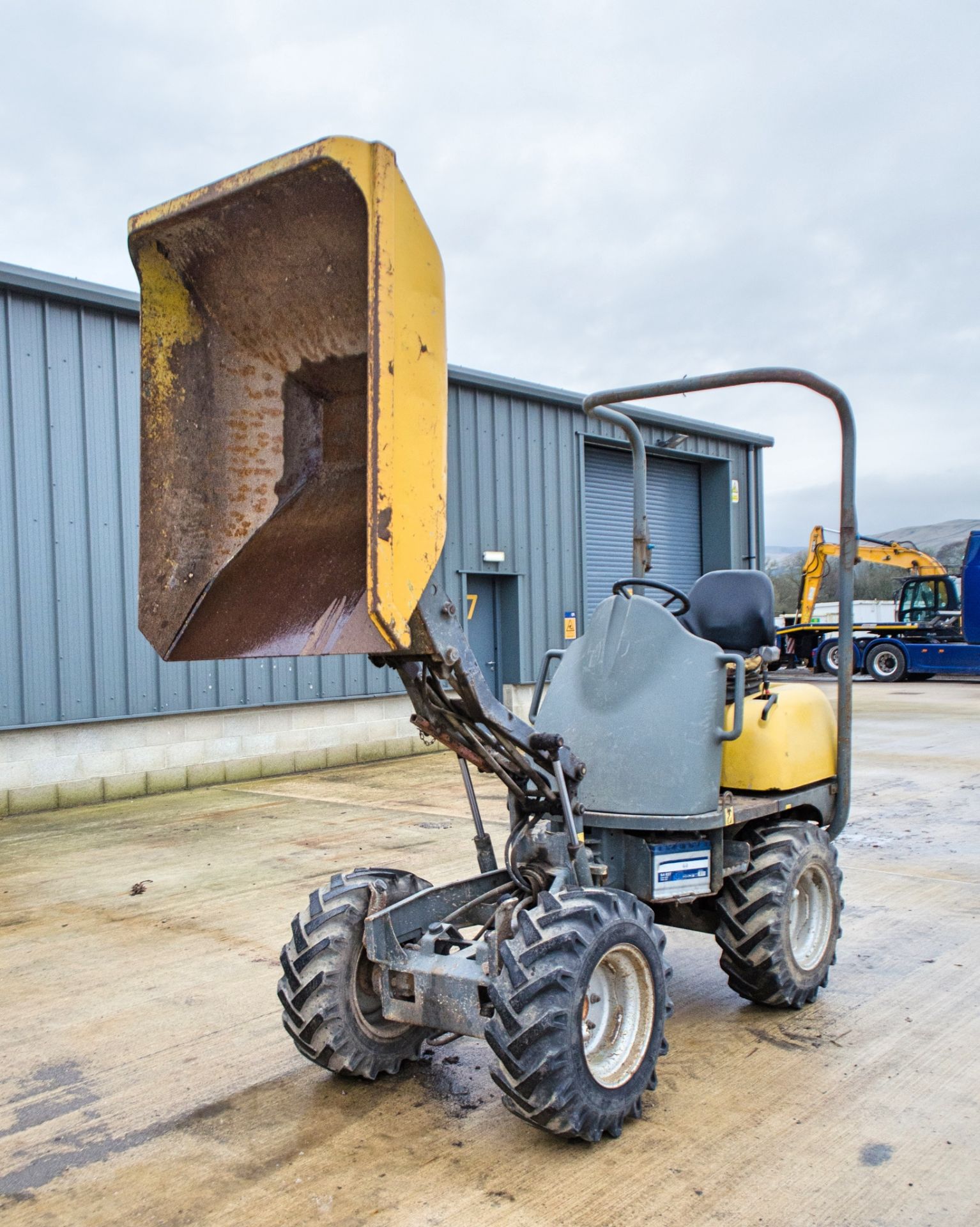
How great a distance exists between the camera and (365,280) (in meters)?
3.23

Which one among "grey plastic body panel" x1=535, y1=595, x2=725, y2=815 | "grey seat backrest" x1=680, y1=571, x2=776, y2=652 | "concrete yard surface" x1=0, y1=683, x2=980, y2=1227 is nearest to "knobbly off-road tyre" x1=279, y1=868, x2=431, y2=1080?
"concrete yard surface" x1=0, y1=683, x2=980, y2=1227

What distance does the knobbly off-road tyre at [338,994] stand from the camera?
354cm

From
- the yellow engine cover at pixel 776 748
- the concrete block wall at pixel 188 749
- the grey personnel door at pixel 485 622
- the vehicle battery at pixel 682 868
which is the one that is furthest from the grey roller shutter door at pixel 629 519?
the vehicle battery at pixel 682 868

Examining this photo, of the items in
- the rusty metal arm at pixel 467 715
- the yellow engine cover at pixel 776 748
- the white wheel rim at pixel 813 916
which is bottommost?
the white wheel rim at pixel 813 916

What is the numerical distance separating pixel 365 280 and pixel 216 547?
3.24ft

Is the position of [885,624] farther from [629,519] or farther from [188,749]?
[188,749]

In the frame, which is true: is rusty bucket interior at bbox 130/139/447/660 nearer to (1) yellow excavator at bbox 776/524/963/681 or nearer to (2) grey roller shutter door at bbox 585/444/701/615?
(2) grey roller shutter door at bbox 585/444/701/615

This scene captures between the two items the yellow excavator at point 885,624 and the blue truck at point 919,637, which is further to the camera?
the yellow excavator at point 885,624

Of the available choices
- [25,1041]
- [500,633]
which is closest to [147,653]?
[500,633]

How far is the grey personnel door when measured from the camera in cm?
1389

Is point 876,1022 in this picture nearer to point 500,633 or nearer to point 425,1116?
point 425,1116

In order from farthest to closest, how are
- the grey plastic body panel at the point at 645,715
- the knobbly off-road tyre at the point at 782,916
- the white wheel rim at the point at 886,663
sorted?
the white wheel rim at the point at 886,663 < the knobbly off-road tyre at the point at 782,916 < the grey plastic body panel at the point at 645,715

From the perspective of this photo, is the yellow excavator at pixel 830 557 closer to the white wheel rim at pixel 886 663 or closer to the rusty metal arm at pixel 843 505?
the white wheel rim at pixel 886 663

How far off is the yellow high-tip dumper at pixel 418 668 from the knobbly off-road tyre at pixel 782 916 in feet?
0.04
